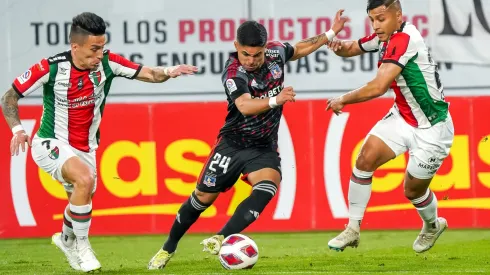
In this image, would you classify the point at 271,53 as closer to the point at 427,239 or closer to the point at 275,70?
the point at 275,70

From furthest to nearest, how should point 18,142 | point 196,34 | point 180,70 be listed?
point 196,34
point 180,70
point 18,142

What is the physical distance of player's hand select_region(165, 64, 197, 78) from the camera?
10233 mm

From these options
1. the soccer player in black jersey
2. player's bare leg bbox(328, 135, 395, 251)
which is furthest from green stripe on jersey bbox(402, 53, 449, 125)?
the soccer player in black jersey

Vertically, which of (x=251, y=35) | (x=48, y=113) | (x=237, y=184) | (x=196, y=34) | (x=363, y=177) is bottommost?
(x=237, y=184)

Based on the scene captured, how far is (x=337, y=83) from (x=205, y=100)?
1.81 m

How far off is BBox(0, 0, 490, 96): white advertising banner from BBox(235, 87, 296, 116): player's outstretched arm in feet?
21.4

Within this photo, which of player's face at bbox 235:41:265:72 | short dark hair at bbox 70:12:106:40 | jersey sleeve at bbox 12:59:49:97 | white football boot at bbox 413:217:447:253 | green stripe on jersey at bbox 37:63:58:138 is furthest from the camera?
white football boot at bbox 413:217:447:253

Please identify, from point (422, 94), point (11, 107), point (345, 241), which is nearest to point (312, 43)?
point (422, 94)

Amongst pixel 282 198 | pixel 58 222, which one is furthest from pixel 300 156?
pixel 58 222

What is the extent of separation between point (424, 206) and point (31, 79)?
360cm

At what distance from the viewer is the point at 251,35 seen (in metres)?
9.66

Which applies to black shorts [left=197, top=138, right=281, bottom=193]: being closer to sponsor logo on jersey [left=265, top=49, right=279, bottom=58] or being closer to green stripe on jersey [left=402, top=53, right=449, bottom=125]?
sponsor logo on jersey [left=265, top=49, right=279, bottom=58]

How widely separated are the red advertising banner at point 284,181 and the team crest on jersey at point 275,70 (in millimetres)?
4293

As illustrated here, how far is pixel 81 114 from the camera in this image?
1060cm
